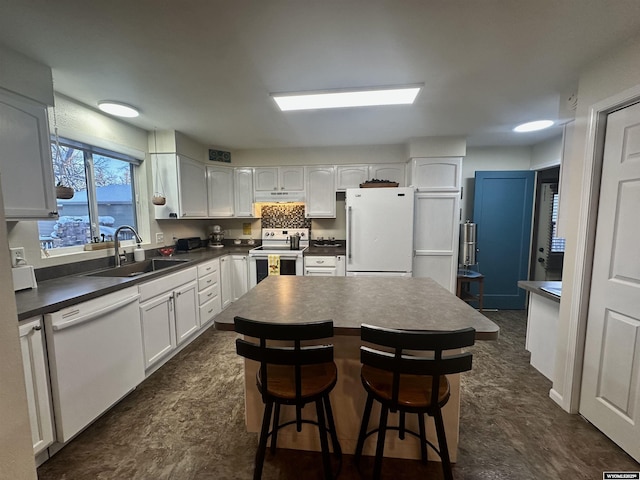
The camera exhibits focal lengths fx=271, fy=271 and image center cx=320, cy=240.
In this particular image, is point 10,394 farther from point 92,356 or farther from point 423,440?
point 423,440

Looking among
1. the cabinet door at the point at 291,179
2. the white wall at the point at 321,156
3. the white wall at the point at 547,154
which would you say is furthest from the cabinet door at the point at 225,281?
the white wall at the point at 547,154

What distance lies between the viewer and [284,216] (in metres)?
4.41

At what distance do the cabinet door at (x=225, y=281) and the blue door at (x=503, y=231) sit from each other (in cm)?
357

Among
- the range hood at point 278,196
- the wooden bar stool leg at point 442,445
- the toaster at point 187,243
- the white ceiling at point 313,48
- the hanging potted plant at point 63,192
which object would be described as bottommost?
the wooden bar stool leg at point 442,445

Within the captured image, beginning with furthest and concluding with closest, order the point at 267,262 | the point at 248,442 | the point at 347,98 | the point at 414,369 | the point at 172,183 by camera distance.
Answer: the point at 267,262 < the point at 172,183 < the point at 347,98 < the point at 248,442 < the point at 414,369

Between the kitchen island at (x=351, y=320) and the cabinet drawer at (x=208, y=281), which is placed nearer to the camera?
the kitchen island at (x=351, y=320)

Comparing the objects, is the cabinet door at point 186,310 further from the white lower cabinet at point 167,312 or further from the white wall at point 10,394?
the white wall at point 10,394

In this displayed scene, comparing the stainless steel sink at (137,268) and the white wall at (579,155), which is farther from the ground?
the white wall at (579,155)

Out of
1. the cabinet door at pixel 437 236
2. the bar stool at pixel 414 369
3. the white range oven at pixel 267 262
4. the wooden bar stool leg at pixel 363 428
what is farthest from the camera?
the white range oven at pixel 267 262

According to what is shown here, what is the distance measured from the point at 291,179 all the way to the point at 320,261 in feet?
4.34

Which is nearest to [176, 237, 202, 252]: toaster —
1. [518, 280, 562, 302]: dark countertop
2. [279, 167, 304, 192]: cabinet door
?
[279, 167, 304, 192]: cabinet door

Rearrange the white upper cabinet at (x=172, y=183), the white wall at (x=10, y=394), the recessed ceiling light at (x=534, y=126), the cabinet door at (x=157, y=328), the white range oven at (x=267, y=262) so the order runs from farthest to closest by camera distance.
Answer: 1. the white range oven at (x=267, y=262)
2. the white upper cabinet at (x=172, y=183)
3. the recessed ceiling light at (x=534, y=126)
4. the cabinet door at (x=157, y=328)
5. the white wall at (x=10, y=394)

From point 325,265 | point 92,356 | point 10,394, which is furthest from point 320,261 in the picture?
point 10,394

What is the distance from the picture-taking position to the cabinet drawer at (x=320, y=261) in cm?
368
